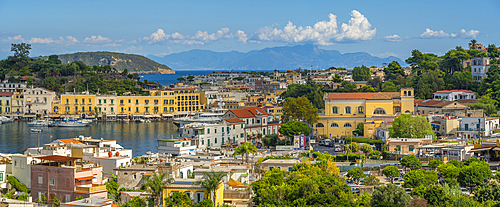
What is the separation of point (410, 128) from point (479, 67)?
133ft

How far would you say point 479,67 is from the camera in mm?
81438

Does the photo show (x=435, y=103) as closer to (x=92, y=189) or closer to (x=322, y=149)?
(x=322, y=149)

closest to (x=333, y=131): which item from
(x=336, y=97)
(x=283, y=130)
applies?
(x=336, y=97)

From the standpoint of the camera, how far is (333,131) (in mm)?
56844

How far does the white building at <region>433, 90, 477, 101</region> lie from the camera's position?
71625 mm

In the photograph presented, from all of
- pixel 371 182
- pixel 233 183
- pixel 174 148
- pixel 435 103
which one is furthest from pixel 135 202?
pixel 435 103

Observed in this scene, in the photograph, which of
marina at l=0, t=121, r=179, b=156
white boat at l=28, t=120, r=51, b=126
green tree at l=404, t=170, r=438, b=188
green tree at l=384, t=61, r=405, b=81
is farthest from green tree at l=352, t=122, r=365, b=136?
white boat at l=28, t=120, r=51, b=126

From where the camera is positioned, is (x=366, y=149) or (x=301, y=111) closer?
(x=366, y=149)

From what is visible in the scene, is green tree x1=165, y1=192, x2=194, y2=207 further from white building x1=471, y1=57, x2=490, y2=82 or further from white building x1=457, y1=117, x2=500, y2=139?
white building x1=471, y1=57, x2=490, y2=82

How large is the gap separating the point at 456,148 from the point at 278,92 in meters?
79.1

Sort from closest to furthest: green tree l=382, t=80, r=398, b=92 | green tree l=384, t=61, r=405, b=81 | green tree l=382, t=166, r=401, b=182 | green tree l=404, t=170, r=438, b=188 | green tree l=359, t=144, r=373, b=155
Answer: green tree l=404, t=170, r=438, b=188, green tree l=382, t=166, r=401, b=182, green tree l=359, t=144, r=373, b=155, green tree l=382, t=80, r=398, b=92, green tree l=384, t=61, r=405, b=81

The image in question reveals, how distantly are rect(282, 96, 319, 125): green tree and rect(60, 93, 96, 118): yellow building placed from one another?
48.7 m

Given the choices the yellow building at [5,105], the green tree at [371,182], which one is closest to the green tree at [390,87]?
the green tree at [371,182]

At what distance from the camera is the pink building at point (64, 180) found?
2261 cm
